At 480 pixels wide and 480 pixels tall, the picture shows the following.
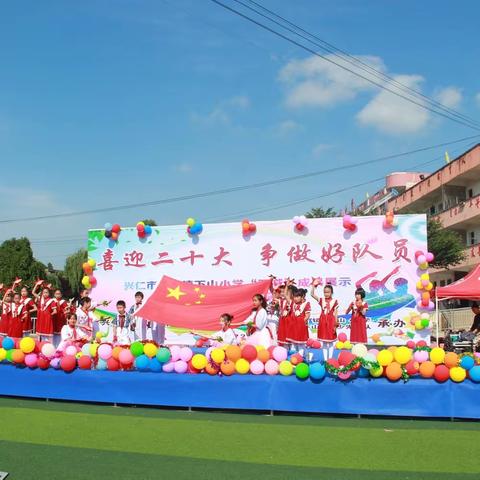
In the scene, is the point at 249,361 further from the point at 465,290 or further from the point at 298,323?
the point at 465,290

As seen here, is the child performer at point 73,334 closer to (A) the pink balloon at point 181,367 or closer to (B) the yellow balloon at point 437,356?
(A) the pink balloon at point 181,367

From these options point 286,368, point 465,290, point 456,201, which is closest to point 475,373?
point 286,368

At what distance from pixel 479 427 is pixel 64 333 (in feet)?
20.7

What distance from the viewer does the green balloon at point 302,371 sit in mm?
6910

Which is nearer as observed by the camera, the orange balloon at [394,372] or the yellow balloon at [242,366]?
the orange balloon at [394,372]

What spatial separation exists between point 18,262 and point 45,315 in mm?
A: 18614

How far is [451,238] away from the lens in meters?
26.6

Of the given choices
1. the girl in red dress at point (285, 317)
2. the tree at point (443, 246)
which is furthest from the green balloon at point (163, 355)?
the tree at point (443, 246)

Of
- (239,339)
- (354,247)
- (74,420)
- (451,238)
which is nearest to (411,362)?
(239,339)

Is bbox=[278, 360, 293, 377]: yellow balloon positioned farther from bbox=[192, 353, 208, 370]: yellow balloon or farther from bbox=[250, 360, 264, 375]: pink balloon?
bbox=[192, 353, 208, 370]: yellow balloon

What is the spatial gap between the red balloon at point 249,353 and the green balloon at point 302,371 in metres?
0.60

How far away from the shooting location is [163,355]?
754 cm

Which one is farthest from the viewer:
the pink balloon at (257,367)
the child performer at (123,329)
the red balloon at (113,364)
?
the child performer at (123,329)

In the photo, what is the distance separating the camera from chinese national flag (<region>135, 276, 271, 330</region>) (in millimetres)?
11430
